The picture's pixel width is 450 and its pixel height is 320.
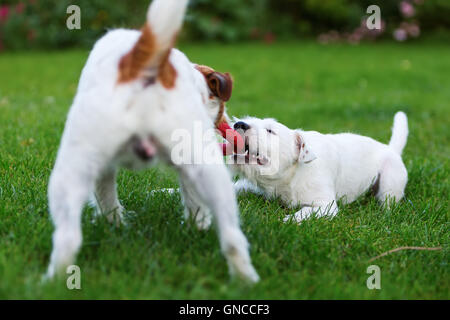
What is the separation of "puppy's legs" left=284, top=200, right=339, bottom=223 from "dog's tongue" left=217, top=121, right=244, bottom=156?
21.7 inches

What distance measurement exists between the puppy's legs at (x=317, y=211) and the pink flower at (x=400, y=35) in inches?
517

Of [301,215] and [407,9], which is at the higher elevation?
[407,9]

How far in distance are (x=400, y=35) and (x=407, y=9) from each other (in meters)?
0.88

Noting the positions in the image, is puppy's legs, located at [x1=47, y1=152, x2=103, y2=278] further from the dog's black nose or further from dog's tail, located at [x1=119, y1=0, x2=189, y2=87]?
the dog's black nose

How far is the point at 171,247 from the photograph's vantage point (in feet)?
8.29

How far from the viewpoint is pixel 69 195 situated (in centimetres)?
201

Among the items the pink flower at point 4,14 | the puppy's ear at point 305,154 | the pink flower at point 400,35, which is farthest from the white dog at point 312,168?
the pink flower at point 400,35

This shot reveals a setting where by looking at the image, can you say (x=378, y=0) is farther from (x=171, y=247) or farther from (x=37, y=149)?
(x=171, y=247)

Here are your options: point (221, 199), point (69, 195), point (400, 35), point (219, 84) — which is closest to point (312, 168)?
point (219, 84)

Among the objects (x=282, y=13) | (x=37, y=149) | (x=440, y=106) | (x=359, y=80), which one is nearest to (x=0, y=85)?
(x=37, y=149)

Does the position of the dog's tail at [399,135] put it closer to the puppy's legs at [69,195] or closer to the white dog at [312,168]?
the white dog at [312,168]

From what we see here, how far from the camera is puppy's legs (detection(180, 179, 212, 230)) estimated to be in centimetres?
268

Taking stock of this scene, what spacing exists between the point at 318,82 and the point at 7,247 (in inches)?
289

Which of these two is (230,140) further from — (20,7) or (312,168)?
(20,7)
